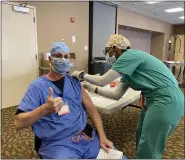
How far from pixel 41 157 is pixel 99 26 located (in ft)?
15.7

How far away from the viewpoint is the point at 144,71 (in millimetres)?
1343

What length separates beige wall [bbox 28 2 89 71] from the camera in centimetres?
402

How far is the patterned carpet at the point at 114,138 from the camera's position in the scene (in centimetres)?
209

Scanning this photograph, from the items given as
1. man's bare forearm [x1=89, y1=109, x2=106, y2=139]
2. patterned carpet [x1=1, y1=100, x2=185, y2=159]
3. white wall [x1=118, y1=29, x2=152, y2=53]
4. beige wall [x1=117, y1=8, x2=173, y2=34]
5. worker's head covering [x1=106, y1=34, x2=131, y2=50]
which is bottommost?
patterned carpet [x1=1, y1=100, x2=185, y2=159]

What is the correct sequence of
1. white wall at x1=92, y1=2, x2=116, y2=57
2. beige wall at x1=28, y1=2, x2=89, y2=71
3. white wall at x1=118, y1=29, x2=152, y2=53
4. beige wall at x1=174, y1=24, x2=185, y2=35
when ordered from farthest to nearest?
beige wall at x1=174, y1=24, x2=185, y2=35 → white wall at x1=118, y1=29, x2=152, y2=53 → white wall at x1=92, y1=2, x2=116, y2=57 → beige wall at x1=28, y1=2, x2=89, y2=71

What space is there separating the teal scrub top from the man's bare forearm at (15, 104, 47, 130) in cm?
60

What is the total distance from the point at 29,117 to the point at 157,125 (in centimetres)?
90

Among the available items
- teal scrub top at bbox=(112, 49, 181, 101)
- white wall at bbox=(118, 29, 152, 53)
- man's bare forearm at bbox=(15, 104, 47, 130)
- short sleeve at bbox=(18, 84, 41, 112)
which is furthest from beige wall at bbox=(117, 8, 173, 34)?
man's bare forearm at bbox=(15, 104, 47, 130)

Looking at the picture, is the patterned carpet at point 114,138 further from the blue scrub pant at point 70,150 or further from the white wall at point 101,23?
the white wall at point 101,23

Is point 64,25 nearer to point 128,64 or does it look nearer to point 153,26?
point 128,64

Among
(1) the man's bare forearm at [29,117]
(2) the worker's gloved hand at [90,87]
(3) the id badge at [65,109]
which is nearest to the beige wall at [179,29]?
(2) the worker's gloved hand at [90,87]

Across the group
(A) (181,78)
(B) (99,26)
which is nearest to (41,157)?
(B) (99,26)

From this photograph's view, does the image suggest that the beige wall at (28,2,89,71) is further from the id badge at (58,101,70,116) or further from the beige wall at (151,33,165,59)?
the beige wall at (151,33,165,59)

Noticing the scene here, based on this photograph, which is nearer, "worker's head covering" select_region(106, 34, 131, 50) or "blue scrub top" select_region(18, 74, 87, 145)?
"blue scrub top" select_region(18, 74, 87, 145)
